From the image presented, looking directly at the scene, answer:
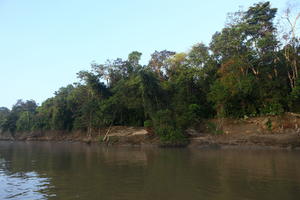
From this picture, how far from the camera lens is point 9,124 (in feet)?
183

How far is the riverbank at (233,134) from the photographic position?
2375 centimetres

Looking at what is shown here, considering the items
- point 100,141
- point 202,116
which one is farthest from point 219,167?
point 100,141

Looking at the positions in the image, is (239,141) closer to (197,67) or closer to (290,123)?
(290,123)

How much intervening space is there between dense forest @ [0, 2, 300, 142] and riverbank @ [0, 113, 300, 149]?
107 cm

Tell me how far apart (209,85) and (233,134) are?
29.5 ft

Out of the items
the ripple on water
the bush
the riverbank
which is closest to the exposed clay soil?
the riverbank

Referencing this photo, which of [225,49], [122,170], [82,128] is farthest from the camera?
[82,128]

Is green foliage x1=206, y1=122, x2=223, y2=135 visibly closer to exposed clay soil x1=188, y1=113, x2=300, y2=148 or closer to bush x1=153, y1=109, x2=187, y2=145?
exposed clay soil x1=188, y1=113, x2=300, y2=148

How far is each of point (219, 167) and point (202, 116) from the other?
763 inches

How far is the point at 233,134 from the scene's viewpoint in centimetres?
2714

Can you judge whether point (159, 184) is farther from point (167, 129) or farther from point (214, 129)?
point (214, 129)

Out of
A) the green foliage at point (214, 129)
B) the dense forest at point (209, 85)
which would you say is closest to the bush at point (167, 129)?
the dense forest at point (209, 85)

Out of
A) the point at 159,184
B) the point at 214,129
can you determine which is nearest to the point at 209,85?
the point at 214,129

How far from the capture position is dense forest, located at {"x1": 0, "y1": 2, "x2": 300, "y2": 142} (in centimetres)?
2636
